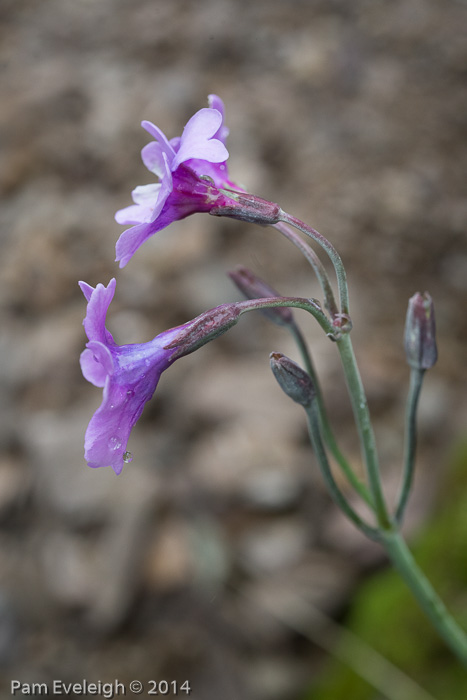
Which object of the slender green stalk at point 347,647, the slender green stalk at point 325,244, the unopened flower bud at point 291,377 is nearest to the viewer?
the slender green stalk at point 325,244

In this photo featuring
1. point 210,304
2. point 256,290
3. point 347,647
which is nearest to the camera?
point 256,290

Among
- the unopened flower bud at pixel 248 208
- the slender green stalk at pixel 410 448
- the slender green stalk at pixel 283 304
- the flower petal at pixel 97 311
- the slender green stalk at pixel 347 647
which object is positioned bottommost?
the slender green stalk at pixel 347 647

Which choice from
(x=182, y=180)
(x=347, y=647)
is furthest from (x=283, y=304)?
(x=347, y=647)

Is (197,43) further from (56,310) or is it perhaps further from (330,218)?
(56,310)

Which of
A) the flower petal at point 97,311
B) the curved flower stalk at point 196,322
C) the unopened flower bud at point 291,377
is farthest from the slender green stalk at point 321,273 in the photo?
the flower petal at point 97,311

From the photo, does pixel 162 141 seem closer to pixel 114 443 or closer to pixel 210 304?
pixel 114 443

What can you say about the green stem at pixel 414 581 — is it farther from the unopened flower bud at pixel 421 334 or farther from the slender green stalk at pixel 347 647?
the slender green stalk at pixel 347 647
